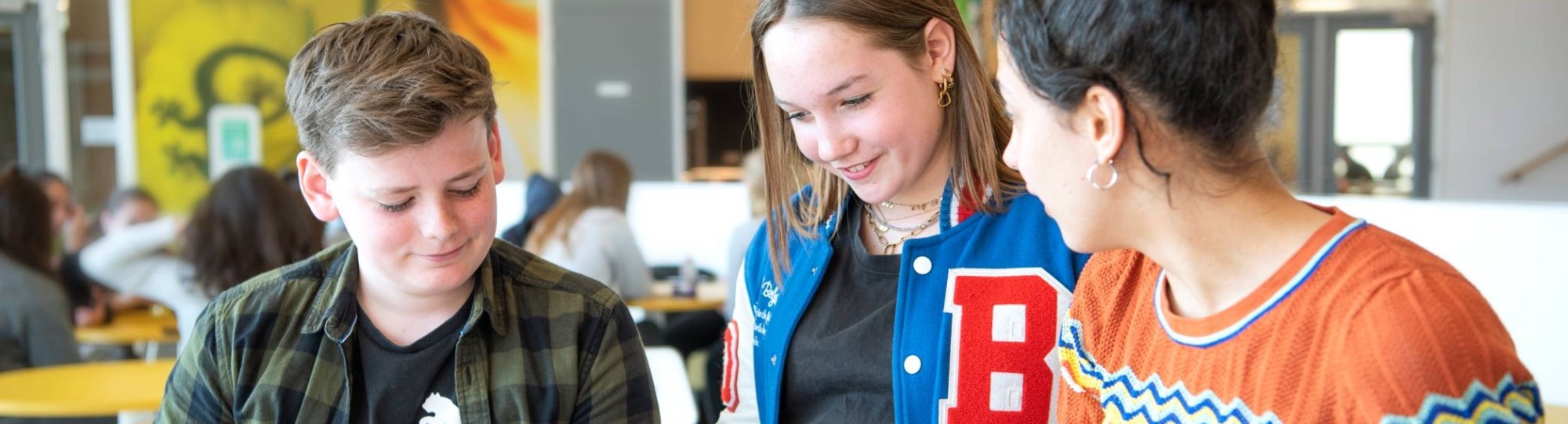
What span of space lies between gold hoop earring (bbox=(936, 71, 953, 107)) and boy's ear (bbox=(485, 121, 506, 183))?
50 centimetres

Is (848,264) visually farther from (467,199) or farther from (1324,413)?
(1324,413)

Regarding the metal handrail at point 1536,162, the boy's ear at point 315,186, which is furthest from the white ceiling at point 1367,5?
the boy's ear at point 315,186

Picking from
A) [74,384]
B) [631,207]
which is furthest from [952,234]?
[631,207]

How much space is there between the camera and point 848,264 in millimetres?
1526

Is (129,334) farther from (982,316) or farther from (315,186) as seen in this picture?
(982,316)

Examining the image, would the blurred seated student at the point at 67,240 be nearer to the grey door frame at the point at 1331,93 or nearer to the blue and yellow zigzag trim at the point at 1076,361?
the blue and yellow zigzag trim at the point at 1076,361

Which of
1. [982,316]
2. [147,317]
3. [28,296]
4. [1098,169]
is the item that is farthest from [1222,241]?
[147,317]

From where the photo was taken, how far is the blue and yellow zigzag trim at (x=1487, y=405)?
856 mm

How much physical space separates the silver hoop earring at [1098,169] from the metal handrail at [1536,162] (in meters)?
7.38

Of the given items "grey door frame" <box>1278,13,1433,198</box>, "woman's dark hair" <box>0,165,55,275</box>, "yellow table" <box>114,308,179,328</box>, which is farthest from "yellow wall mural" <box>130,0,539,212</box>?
"grey door frame" <box>1278,13,1433,198</box>

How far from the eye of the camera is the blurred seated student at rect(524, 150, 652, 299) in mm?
4605

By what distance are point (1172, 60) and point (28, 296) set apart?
12.2ft

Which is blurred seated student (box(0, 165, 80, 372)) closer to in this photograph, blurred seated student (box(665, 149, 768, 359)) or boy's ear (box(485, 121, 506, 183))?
blurred seated student (box(665, 149, 768, 359))

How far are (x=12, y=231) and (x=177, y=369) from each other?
2.95 metres
